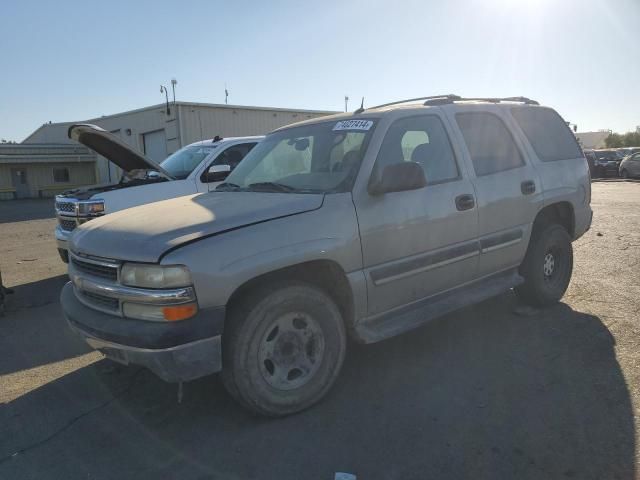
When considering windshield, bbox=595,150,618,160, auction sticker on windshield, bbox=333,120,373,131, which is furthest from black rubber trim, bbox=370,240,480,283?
windshield, bbox=595,150,618,160

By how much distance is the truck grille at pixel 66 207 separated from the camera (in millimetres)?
6856

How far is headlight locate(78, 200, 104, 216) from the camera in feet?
22.0

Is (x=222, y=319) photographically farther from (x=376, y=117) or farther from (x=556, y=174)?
(x=556, y=174)

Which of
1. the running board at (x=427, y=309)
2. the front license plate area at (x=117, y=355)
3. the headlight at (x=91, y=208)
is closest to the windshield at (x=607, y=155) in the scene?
the running board at (x=427, y=309)

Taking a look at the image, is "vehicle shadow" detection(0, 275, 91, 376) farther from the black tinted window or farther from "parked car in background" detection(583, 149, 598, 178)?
"parked car in background" detection(583, 149, 598, 178)

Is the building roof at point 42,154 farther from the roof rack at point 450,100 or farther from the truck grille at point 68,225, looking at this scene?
the roof rack at point 450,100

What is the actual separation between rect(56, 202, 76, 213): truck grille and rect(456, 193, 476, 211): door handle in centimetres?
517

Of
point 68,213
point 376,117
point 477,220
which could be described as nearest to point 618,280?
point 477,220

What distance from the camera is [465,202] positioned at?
412 centimetres

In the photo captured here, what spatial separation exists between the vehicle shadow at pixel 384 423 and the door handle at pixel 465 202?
1195 millimetres

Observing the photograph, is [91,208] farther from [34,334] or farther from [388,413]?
[388,413]

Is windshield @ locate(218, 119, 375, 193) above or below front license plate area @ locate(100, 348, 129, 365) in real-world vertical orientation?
above

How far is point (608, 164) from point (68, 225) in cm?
3022

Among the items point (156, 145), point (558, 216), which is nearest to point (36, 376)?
point (558, 216)
